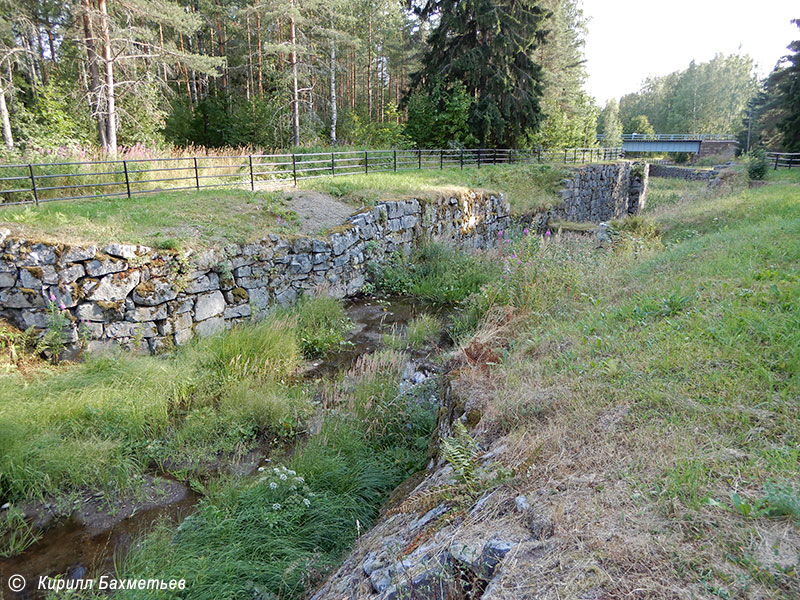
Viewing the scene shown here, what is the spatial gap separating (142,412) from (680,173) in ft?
177

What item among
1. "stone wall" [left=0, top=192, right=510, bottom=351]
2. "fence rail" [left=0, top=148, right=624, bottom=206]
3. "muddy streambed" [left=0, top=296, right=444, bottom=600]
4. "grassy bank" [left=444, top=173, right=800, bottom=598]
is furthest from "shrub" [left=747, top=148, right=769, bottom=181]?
"muddy streambed" [left=0, top=296, right=444, bottom=600]

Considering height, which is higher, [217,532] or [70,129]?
[70,129]

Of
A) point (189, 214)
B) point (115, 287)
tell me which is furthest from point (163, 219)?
point (115, 287)

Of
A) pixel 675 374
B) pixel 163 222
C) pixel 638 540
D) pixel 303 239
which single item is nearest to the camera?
pixel 638 540

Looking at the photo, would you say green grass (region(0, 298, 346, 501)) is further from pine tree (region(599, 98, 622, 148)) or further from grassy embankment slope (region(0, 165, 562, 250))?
pine tree (region(599, 98, 622, 148))

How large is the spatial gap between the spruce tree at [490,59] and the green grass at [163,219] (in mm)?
14972

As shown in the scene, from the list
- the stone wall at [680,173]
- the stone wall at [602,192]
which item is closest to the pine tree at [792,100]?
the stone wall at [602,192]

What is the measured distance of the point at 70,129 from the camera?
683 inches

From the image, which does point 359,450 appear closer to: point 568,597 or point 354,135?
point 568,597

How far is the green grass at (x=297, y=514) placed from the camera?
375 centimetres

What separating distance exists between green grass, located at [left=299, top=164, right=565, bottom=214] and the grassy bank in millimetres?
8263

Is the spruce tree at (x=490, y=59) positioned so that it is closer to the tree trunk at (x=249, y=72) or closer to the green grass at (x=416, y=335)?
the tree trunk at (x=249, y=72)

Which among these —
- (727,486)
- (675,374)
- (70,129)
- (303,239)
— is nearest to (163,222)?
(303,239)

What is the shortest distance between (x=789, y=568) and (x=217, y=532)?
162 inches
